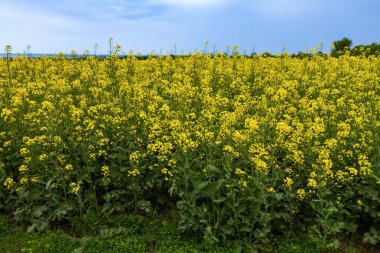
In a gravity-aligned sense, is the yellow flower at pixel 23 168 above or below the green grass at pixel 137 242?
above

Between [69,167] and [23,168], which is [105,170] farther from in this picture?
[23,168]

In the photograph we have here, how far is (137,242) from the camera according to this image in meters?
6.21

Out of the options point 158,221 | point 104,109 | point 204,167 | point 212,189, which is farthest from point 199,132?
point 104,109

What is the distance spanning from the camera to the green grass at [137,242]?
5953mm

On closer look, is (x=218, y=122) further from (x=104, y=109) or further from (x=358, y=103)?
(x=358, y=103)

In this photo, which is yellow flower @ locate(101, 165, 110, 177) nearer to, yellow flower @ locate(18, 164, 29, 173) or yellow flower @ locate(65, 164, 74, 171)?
yellow flower @ locate(65, 164, 74, 171)

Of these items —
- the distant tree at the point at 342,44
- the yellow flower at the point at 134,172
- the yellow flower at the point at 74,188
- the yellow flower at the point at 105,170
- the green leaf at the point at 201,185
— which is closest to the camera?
the green leaf at the point at 201,185

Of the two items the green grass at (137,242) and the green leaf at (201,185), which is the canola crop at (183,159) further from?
the green grass at (137,242)

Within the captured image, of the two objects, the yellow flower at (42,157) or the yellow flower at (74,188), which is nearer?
the yellow flower at (74,188)

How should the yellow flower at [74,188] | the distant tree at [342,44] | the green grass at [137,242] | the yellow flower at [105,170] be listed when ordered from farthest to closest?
1. the distant tree at [342,44]
2. the yellow flower at [105,170]
3. the yellow flower at [74,188]
4. the green grass at [137,242]

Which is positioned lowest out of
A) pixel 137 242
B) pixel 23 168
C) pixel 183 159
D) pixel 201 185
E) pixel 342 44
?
pixel 137 242

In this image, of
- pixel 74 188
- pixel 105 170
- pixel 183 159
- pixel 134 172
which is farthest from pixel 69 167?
pixel 183 159

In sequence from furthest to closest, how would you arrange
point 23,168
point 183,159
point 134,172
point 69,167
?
1. point 23,168
2. point 69,167
3. point 134,172
4. point 183,159

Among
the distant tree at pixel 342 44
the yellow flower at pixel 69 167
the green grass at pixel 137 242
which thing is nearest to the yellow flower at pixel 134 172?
the green grass at pixel 137 242
